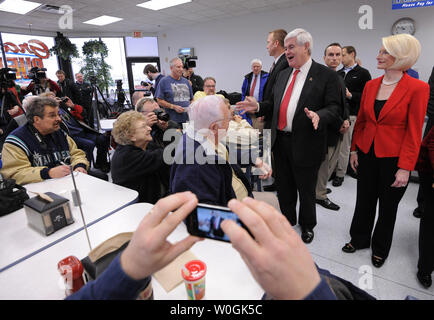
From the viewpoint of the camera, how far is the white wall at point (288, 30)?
5.22 meters

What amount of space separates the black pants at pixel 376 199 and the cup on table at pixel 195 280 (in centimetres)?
155

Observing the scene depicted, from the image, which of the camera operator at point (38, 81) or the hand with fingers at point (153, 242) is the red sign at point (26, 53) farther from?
the hand with fingers at point (153, 242)

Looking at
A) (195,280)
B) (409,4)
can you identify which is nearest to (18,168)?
(195,280)

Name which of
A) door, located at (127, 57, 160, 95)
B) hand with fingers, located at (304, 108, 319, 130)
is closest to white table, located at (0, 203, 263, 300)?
hand with fingers, located at (304, 108, 319, 130)

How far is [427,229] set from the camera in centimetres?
163

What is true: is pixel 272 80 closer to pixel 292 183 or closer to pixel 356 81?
pixel 292 183

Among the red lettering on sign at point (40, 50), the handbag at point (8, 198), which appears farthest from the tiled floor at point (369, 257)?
the red lettering on sign at point (40, 50)

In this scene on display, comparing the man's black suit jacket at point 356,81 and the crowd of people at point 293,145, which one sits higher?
the man's black suit jacket at point 356,81

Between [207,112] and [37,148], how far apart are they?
158cm

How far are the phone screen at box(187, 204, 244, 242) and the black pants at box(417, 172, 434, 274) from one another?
1.71 metres

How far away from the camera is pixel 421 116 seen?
5.04 ft

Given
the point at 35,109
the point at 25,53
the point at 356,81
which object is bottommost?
the point at 35,109

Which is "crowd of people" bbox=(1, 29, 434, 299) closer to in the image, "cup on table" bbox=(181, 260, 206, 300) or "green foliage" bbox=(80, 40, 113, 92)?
"cup on table" bbox=(181, 260, 206, 300)

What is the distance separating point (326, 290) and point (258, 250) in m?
0.11
